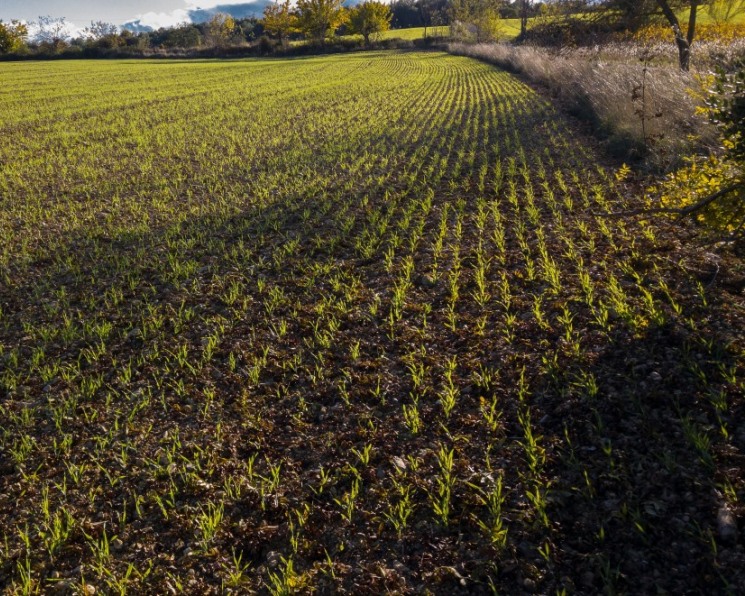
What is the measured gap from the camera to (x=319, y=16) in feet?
236

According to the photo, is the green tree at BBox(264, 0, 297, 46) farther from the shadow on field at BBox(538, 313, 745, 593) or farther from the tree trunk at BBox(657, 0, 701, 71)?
the shadow on field at BBox(538, 313, 745, 593)

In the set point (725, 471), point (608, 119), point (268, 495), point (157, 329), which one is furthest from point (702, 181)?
point (608, 119)

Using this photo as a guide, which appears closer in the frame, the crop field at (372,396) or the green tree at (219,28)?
the crop field at (372,396)

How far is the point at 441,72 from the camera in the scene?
120 ft

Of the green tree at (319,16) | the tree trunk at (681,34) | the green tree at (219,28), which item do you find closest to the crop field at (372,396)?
the tree trunk at (681,34)

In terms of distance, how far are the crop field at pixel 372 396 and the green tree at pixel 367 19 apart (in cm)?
7232

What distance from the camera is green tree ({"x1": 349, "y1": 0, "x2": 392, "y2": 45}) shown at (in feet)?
240

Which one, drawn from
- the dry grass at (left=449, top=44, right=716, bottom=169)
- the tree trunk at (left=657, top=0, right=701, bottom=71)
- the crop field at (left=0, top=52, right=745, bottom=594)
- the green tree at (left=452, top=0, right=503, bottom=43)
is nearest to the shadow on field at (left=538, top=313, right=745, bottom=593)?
the crop field at (left=0, top=52, right=745, bottom=594)

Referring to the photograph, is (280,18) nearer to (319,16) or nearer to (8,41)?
(319,16)

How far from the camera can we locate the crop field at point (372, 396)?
3.16 m

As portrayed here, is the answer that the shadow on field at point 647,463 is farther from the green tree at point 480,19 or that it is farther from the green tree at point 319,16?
the green tree at point 319,16

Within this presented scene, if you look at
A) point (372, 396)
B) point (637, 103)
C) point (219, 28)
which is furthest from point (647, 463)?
point (219, 28)

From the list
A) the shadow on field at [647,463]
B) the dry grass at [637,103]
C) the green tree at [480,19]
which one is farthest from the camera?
the green tree at [480,19]

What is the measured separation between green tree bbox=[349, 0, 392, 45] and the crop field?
237 feet
